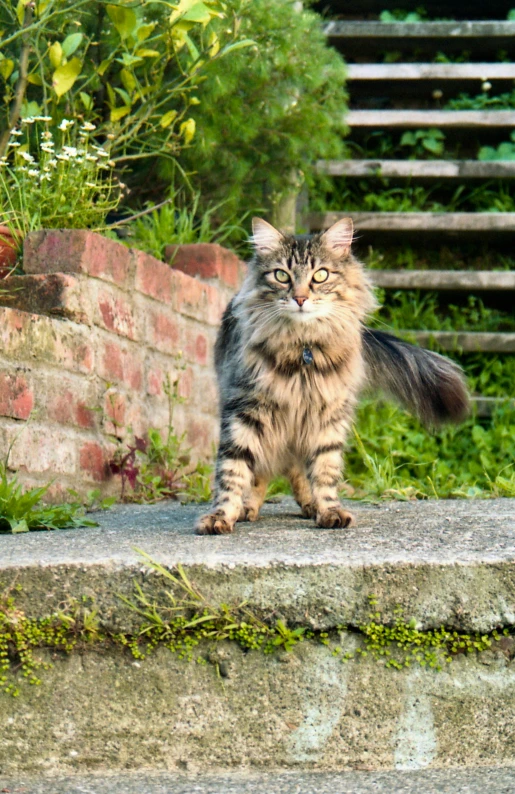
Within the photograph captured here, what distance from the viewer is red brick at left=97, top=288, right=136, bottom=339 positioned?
3.34 meters

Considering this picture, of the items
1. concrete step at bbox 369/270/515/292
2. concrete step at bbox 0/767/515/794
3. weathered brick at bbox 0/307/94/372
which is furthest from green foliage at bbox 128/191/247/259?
concrete step at bbox 0/767/515/794

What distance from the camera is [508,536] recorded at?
212 cm

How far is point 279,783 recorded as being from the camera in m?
1.66

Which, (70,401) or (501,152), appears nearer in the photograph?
(70,401)

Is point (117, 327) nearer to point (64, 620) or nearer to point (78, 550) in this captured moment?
point (78, 550)

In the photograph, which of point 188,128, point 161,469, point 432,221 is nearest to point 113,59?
point 188,128

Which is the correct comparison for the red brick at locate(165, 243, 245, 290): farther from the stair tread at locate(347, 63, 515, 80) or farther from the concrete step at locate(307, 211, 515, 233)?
the stair tread at locate(347, 63, 515, 80)

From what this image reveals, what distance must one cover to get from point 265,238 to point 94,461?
1.10m

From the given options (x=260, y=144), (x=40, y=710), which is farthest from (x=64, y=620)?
(x=260, y=144)

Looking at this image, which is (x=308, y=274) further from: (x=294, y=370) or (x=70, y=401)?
(x=70, y=401)

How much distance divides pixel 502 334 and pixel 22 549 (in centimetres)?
320

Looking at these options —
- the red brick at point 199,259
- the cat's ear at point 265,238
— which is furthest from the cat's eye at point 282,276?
the red brick at point 199,259

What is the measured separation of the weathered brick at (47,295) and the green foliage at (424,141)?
2649mm

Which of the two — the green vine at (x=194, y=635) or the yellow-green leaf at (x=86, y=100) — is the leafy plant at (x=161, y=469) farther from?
the green vine at (x=194, y=635)
